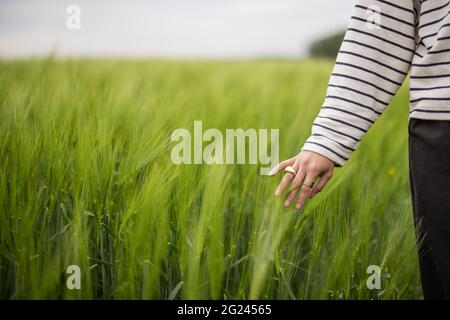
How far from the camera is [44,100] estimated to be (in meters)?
1.08

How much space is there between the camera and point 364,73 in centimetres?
75

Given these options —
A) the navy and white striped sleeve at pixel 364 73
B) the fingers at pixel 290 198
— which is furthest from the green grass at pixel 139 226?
the navy and white striped sleeve at pixel 364 73

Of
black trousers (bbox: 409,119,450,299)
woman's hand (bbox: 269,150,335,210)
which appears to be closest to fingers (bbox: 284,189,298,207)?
woman's hand (bbox: 269,150,335,210)

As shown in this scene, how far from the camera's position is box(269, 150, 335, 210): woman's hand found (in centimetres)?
72

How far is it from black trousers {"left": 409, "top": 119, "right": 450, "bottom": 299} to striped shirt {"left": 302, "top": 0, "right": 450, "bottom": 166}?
36 mm

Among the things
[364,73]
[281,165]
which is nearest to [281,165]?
[281,165]

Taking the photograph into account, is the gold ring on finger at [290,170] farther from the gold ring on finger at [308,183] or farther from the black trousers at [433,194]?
the black trousers at [433,194]

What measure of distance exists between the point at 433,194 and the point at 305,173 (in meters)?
0.20

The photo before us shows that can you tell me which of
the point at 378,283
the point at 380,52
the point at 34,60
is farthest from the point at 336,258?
the point at 34,60

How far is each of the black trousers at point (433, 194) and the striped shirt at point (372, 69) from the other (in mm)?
36

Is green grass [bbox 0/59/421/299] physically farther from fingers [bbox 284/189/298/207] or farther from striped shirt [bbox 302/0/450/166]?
striped shirt [bbox 302/0/450/166]

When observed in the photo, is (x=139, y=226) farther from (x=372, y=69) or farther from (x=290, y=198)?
(x=372, y=69)

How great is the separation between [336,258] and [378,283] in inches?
3.7

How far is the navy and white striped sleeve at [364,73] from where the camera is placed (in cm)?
73
